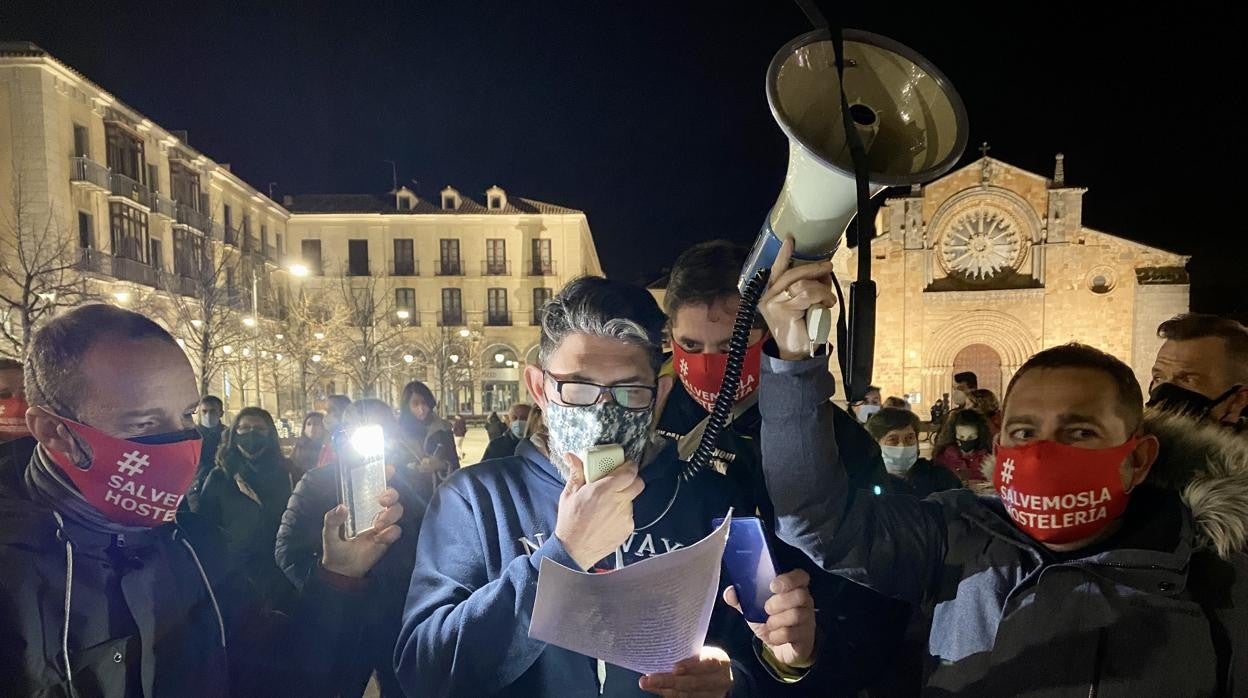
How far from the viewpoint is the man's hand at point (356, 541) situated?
6.97 ft

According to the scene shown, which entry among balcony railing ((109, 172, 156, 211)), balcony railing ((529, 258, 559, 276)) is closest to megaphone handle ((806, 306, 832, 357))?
balcony railing ((109, 172, 156, 211))

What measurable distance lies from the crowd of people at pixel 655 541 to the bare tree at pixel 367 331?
1030 inches

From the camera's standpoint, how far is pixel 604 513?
1.48m

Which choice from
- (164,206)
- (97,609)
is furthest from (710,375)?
(164,206)

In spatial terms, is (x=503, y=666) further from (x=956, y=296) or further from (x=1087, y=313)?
(x=1087, y=313)

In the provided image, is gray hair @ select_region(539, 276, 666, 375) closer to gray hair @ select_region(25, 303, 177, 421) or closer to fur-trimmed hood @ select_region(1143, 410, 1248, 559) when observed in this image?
gray hair @ select_region(25, 303, 177, 421)

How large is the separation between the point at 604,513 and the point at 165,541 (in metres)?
1.44

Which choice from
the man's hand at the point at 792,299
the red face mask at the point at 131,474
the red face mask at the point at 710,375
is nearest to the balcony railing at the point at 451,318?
the red face mask at the point at 710,375

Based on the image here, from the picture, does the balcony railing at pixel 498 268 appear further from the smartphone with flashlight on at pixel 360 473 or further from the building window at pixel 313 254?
the smartphone with flashlight on at pixel 360 473

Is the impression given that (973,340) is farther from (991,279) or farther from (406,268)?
(406,268)

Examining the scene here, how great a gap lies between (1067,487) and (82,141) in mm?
27810

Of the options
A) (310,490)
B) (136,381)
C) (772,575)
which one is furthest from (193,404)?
(772,575)

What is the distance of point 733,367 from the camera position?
72.6 inches

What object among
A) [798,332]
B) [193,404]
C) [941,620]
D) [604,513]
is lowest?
[941,620]
